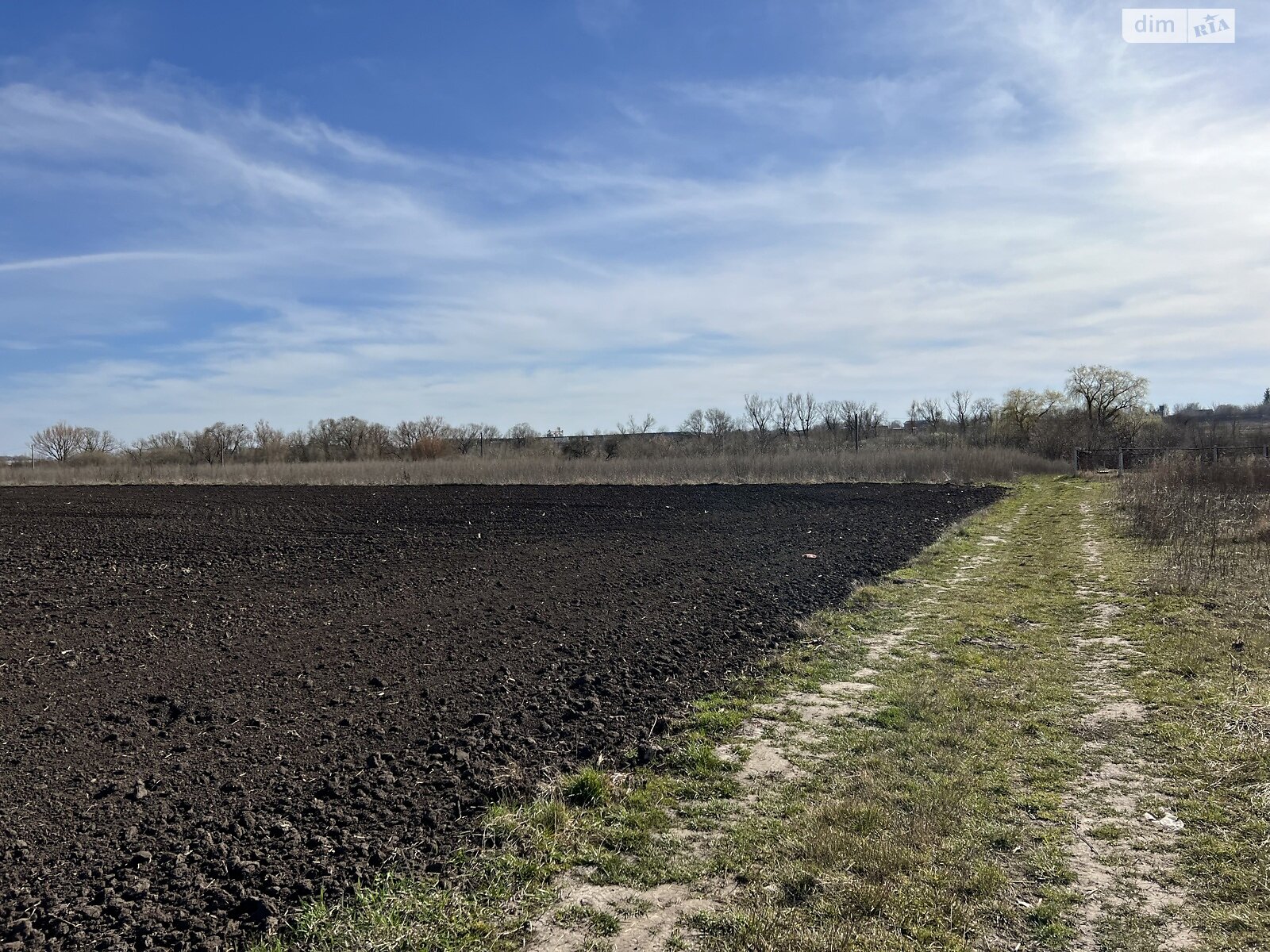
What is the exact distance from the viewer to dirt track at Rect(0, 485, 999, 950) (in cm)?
341

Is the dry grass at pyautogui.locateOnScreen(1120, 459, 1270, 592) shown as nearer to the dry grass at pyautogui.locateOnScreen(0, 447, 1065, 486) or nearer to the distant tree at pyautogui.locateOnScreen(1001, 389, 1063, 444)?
the dry grass at pyautogui.locateOnScreen(0, 447, 1065, 486)

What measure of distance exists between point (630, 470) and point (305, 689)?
3639 centimetres

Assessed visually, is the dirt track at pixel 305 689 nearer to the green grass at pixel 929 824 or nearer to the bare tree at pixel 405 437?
the green grass at pixel 929 824

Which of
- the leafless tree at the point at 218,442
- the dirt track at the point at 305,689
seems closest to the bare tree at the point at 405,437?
the leafless tree at the point at 218,442

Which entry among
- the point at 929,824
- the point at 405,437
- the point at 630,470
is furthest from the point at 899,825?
the point at 405,437

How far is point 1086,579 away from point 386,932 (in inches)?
420


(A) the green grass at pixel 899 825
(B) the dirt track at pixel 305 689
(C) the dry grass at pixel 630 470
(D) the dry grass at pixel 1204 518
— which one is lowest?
(A) the green grass at pixel 899 825

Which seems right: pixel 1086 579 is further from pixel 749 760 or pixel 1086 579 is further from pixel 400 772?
pixel 400 772

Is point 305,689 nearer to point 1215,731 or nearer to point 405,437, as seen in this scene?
point 1215,731

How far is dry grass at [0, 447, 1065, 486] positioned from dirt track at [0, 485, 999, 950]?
973 inches

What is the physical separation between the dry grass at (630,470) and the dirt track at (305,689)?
24.7 metres

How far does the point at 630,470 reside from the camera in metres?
42.3

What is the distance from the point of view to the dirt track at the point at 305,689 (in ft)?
11.2

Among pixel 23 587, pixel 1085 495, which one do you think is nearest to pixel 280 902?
pixel 23 587
